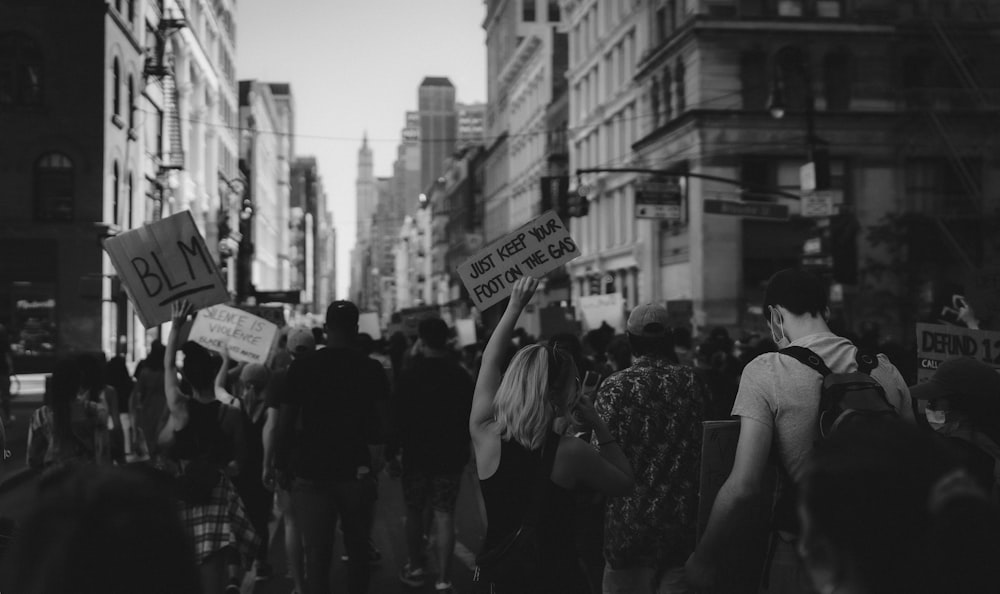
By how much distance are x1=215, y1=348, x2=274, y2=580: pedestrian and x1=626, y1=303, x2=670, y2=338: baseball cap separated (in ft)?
11.6

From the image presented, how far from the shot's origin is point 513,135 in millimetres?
78375

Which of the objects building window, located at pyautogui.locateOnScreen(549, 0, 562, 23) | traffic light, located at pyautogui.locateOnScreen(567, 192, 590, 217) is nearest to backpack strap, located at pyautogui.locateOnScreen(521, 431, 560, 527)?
traffic light, located at pyautogui.locateOnScreen(567, 192, 590, 217)

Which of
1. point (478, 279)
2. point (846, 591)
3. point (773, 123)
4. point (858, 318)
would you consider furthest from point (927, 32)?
point (846, 591)

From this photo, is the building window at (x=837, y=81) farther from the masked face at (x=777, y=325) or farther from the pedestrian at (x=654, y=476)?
the masked face at (x=777, y=325)

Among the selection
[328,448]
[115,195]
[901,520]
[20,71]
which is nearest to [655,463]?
[328,448]

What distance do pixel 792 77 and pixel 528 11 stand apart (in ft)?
142

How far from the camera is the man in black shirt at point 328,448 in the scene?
699 centimetres

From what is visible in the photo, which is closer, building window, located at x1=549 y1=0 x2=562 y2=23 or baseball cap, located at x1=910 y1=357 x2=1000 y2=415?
baseball cap, located at x1=910 y1=357 x2=1000 y2=415

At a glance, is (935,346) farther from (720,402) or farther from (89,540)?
(89,540)

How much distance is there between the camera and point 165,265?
27.9ft

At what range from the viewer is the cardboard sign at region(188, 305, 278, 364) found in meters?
11.2

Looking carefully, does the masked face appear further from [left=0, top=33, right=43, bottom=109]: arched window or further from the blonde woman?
→ [left=0, top=33, right=43, bottom=109]: arched window

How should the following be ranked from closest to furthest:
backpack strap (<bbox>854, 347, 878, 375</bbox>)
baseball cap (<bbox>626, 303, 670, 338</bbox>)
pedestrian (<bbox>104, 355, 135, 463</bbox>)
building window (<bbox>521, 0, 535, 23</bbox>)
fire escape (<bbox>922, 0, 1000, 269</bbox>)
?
1. backpack strap (<bbox>854, 347, 878, 375</bbox>)
2. baseball cap (<bbox>626, 303, 670, 338</bbox>)
3. pedestrian (<bbox>104, 355, 135, 463</bbox>)
4. fire escape (<bbox>922, 0, 1000, 269</bbox>)
5. building window (<bbox>521, 0, 535, 23</bbox>)

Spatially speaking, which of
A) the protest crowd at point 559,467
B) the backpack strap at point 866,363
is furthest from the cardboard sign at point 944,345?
the backpack strap at point 866,363
